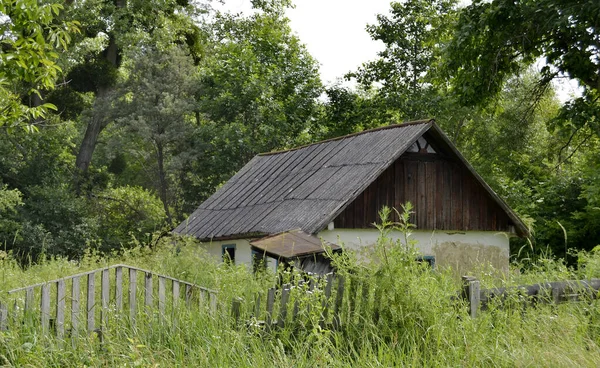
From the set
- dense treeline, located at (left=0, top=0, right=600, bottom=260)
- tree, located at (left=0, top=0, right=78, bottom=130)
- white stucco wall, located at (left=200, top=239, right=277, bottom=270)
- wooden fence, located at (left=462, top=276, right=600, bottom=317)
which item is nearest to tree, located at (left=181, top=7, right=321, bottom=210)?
dense treeline, located at (left=0, top=0, right=600, bottom=260)

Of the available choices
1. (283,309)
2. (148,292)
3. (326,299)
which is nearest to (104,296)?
(148,292)

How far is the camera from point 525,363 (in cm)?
582

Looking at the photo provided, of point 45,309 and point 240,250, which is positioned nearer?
point 45,309

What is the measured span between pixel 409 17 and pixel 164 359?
27099 millimetres

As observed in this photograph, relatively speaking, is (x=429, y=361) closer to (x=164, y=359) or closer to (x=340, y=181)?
(x=164, y=359)

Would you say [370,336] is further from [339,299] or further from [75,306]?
[75,306]

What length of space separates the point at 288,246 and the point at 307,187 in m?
4.91

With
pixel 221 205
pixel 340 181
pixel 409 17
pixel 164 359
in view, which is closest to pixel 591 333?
pixel 164 359

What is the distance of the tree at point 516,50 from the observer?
19.2 meters

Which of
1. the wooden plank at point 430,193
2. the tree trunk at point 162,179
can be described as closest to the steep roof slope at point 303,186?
the wooden plank at point 430,193

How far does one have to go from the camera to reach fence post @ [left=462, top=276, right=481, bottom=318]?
23.5 ft

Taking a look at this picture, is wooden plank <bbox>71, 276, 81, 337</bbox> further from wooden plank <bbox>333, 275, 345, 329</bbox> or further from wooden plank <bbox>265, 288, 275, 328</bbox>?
wooden plank <bbox>333, 275, 345, 329</bbox>

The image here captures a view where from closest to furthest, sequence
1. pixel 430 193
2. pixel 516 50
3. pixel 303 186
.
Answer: pixel 430 193 → pixel 303 186 → pixel 516 50

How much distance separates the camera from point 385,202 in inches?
680
